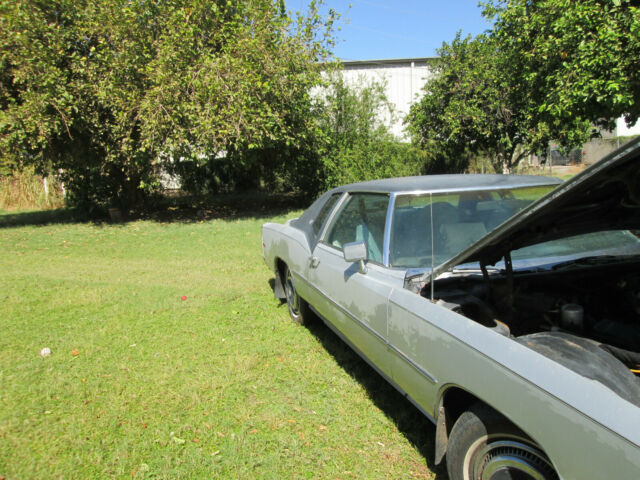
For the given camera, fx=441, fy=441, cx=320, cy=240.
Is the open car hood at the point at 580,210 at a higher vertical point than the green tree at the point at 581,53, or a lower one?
lower

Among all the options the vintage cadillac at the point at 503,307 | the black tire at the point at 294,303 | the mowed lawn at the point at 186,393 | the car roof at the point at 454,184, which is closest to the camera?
the vintage cadillac at the point at 503,307

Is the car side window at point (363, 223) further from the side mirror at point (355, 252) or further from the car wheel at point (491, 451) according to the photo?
the car wheel at point (491, 451)

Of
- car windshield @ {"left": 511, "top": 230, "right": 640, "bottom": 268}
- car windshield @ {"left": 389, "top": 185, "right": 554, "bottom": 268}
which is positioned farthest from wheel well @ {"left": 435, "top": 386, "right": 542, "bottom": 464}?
car windshield @ {"left": 511, "top": 230, "right": 640, "bottom": 268}

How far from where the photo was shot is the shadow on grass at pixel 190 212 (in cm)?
1421

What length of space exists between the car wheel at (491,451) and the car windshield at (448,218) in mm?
1204

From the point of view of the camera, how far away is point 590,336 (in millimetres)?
2498

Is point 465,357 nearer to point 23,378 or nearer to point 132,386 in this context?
point 132,386

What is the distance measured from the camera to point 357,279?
3037mm

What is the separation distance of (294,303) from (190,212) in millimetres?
11823

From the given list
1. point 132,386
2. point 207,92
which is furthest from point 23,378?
point 207,92

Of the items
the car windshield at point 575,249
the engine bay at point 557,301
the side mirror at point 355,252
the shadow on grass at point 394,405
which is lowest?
the shadow on grass at point 394,405

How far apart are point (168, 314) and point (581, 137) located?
14331mm

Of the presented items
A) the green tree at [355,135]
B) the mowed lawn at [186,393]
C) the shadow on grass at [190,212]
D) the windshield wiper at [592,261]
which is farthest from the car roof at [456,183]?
the green tree at [355,135]

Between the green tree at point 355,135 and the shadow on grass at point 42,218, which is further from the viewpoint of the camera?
the green tree at point 355,135
